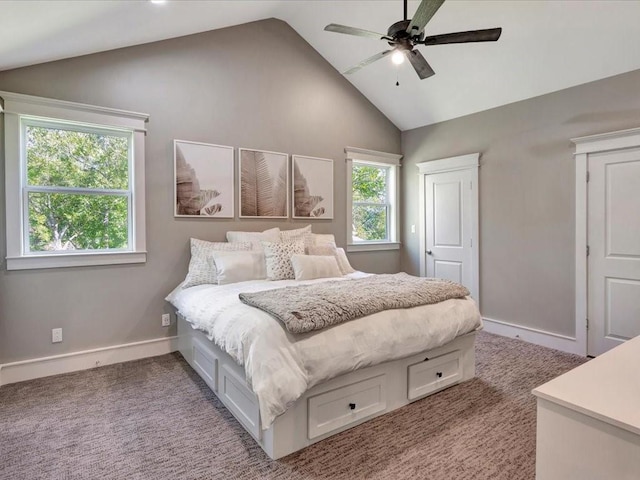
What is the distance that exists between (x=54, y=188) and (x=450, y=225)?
14.3ft

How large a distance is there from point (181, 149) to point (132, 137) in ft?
1.44

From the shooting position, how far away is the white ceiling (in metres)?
2.48

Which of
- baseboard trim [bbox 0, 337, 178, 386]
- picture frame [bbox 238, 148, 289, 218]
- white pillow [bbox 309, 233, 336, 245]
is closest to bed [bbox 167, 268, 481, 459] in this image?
baseboard trim [bbox 0, 337, 178, 386]

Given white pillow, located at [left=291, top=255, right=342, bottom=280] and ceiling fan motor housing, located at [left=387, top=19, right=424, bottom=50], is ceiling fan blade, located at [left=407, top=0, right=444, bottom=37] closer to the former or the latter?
ceiling fan motor housing, located at [left=387, top=19, right=424, bottom=50]

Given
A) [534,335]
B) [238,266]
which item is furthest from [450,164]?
[238,266]

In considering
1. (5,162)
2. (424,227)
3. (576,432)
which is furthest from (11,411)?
(424,227)

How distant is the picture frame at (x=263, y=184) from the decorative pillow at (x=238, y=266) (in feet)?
2.27

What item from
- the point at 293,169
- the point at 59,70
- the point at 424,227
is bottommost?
the point at 424,227

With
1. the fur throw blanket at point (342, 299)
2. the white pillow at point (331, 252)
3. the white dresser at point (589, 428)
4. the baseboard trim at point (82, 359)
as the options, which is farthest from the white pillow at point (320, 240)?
the white dresser at point (589, 428)

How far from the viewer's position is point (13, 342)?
281 centimetres

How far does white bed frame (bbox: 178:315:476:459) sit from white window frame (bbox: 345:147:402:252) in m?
2.27

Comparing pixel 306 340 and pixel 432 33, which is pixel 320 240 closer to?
pixel 306 340

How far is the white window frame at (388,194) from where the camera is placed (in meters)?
4.72

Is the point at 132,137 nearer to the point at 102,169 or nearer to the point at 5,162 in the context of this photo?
the point at 102,169
